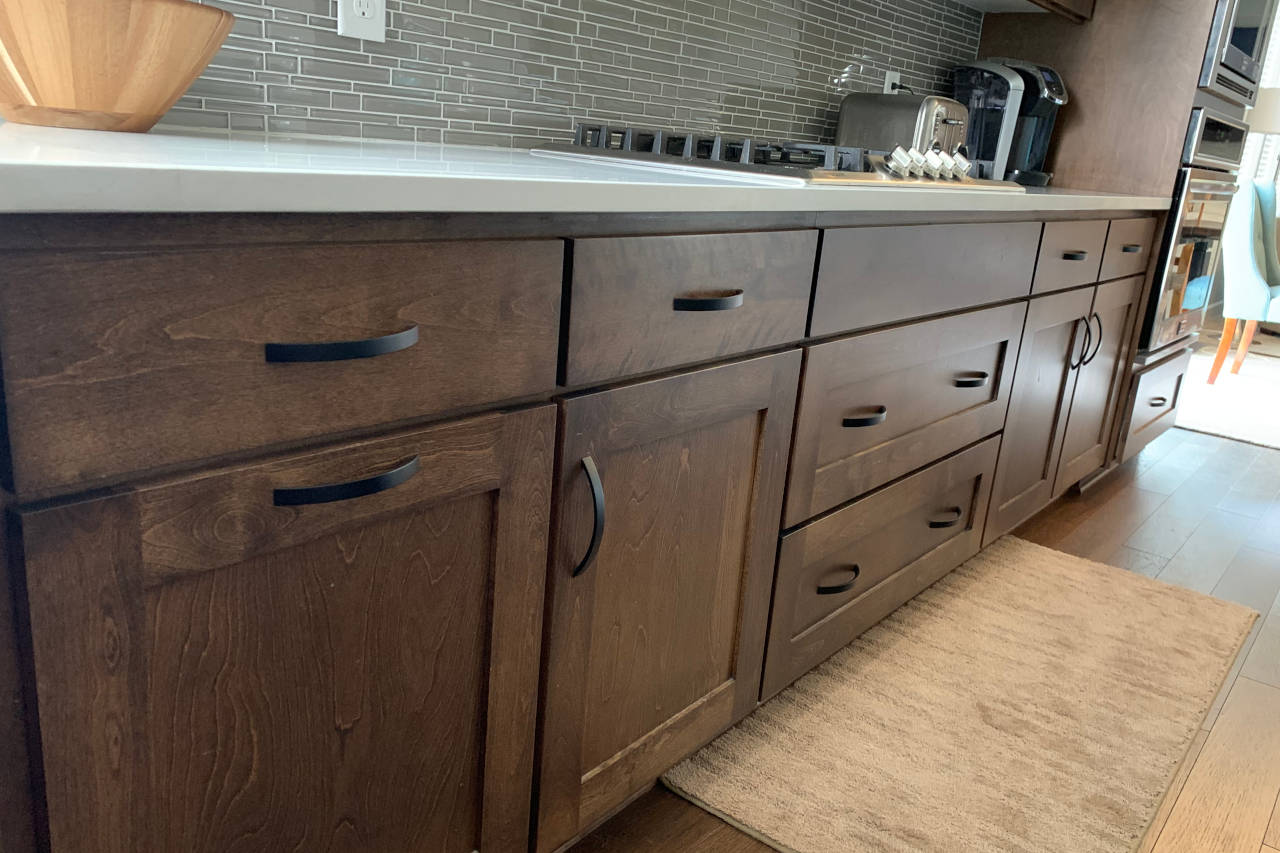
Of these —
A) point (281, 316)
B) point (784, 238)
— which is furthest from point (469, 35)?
point (281, 316)

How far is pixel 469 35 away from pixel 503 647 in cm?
101

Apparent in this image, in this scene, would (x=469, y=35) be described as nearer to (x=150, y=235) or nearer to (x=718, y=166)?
(x=718, y=166)

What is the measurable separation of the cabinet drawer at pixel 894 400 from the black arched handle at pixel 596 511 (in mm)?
444

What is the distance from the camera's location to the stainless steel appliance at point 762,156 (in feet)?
4.89

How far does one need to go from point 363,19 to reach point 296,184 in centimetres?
81

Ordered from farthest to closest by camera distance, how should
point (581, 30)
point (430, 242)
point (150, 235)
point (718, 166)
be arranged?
point (581, 30) → point (718, 166) → point (430, 242) → point (150, 235)

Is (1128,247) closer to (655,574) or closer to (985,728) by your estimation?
(985,728)

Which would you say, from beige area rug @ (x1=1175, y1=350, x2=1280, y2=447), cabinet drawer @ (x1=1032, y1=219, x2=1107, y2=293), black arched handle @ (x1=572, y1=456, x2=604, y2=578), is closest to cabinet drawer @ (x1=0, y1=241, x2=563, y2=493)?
black arched handle @ (x1=572, y1=456, x2=604, y2=578)

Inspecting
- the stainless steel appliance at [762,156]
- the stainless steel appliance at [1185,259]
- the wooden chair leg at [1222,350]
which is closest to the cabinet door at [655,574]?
the stainless steel appliance at [762,156]

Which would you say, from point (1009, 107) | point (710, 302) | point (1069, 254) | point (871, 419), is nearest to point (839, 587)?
point (871, 419)

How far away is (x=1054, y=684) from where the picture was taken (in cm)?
181

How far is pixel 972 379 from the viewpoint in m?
1.87

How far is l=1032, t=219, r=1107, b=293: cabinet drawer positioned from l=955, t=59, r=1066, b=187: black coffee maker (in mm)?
271

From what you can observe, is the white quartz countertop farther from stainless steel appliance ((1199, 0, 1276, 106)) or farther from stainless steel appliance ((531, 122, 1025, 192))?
stainless steel appliance ((1199, 0, 1276, 106))
